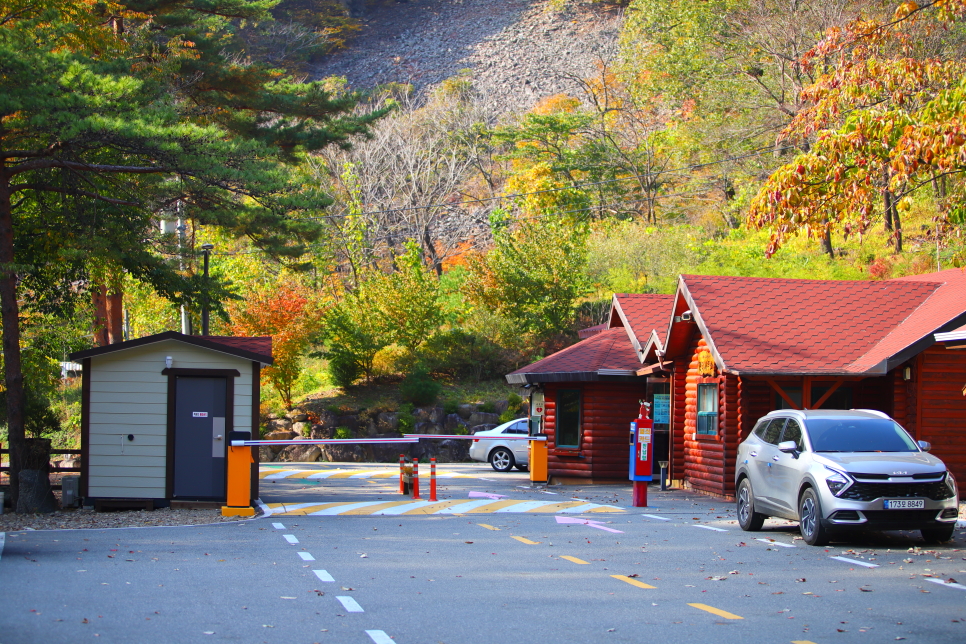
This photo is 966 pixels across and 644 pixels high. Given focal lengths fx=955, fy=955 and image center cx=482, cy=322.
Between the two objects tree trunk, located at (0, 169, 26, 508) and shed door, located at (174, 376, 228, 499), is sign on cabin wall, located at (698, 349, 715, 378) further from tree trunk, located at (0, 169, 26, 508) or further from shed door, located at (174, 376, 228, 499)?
tree trunk, located at (0, 169, 26, 508)

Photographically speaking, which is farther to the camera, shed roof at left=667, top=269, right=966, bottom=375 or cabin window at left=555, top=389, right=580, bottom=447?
cabin window at left=555, top=389, right=580, bottom=447

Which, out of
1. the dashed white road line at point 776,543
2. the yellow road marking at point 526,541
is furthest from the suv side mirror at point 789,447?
the yellow road marking at point 526,541

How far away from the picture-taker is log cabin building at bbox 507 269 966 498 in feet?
57.8

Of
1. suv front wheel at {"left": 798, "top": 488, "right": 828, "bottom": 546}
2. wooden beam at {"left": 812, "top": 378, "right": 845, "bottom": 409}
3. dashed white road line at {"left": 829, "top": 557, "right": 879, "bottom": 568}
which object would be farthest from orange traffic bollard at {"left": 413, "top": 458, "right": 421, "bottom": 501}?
dashed white road line at {"left": 829, "top": 557, "right": 879, "bottom": 568}

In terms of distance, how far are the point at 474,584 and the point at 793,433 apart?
19.1ft

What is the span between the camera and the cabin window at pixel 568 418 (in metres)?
23.0

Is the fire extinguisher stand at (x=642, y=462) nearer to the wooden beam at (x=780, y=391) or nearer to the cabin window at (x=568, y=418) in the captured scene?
the wooden beam at (x=780, y=391)

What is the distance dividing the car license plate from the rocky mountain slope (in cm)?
7475

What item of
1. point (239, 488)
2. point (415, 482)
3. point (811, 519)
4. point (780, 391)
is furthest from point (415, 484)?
point (811, 519)

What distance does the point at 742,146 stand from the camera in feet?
133

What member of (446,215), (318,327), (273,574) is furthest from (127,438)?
(446,215)

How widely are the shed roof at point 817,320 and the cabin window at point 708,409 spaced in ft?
3.98

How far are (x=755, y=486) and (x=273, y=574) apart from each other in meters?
6.95

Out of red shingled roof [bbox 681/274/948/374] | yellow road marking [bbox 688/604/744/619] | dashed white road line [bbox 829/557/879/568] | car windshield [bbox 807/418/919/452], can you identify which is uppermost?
Result: red shingled roof [bbox 681/274/948/374]
